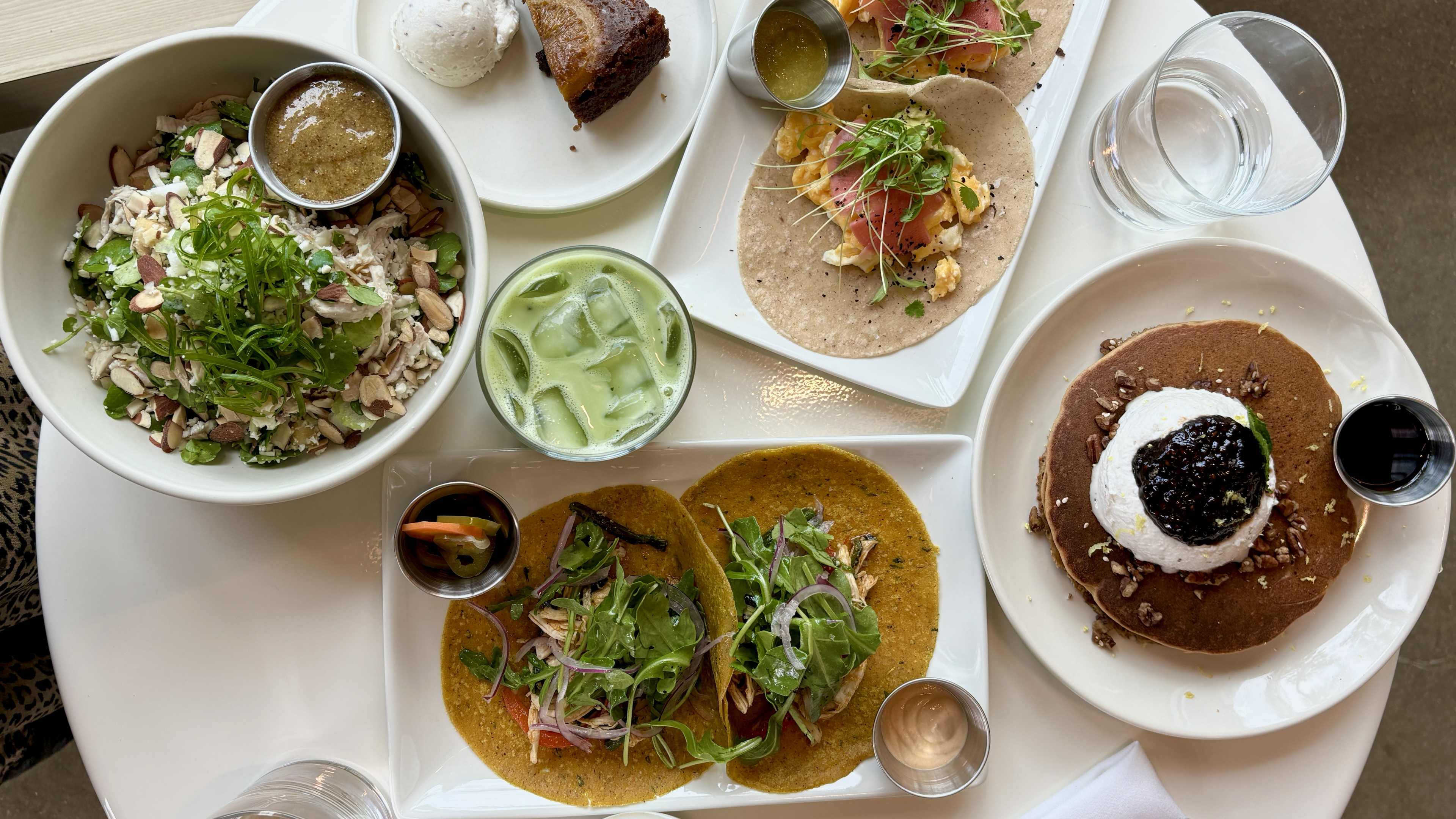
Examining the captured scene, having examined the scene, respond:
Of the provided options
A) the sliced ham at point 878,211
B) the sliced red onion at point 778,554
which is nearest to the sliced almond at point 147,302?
the sliced red onion at point 778,554

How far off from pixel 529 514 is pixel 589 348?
46 cm

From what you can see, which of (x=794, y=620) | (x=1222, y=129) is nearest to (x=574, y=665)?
(x=794, y=620)

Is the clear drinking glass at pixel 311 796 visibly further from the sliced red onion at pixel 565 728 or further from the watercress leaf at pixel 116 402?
the watercress leaf at pixel 116 402

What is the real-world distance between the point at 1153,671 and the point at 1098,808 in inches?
15.2

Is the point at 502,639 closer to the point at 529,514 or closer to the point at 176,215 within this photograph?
the point at 529,514

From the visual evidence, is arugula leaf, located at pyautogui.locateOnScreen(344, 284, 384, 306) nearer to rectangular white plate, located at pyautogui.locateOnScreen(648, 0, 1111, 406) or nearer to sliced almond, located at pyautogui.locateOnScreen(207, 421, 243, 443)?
sliced almond, located at pyautogui.locateOnScreen(207, 421, 243, 443)

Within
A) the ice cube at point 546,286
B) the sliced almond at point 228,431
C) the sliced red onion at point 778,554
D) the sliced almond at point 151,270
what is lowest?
the sliced red onion at point 778,554

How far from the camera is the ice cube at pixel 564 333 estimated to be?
2.11m

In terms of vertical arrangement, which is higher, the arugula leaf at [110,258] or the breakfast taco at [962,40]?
the breakfast taco at [962,40]

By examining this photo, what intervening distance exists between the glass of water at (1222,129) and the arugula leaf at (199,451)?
2338 mm

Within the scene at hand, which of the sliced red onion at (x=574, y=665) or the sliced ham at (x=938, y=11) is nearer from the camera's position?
the sliced red onion at (x=574, y=665)

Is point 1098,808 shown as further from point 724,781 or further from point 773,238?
point 773,238

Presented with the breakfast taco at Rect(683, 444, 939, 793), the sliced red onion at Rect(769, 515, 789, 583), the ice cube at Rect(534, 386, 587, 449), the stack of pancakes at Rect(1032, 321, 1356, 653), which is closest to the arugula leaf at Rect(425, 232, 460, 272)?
the ice cube at Rect(534, 386, 587, 449)

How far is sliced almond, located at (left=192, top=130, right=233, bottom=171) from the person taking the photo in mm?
1881
